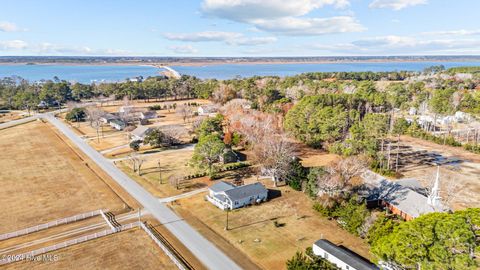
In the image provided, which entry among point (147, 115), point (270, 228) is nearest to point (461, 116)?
point (270, 228)

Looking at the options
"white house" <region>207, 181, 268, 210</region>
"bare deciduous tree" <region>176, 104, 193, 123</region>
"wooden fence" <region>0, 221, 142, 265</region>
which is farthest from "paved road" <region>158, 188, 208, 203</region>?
"bare deciduous tree" <region>176, 104, 193, 123</region>

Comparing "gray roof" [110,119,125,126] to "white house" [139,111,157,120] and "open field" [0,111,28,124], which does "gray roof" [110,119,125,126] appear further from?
"open field" [0,111,28,124]

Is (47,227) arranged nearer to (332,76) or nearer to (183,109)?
(183,109)

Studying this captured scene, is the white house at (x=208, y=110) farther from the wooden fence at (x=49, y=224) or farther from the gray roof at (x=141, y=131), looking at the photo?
the wooden fence at (x=49, y=224)

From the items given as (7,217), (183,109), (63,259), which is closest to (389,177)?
(63,259)

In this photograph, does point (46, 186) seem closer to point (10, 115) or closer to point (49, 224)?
point (49, 224)

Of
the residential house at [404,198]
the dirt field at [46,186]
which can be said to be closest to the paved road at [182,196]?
the dirt field at [46,186]

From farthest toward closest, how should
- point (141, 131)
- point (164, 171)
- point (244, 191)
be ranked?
point (141, 131) → point (164, 171) → point (244, 191)
